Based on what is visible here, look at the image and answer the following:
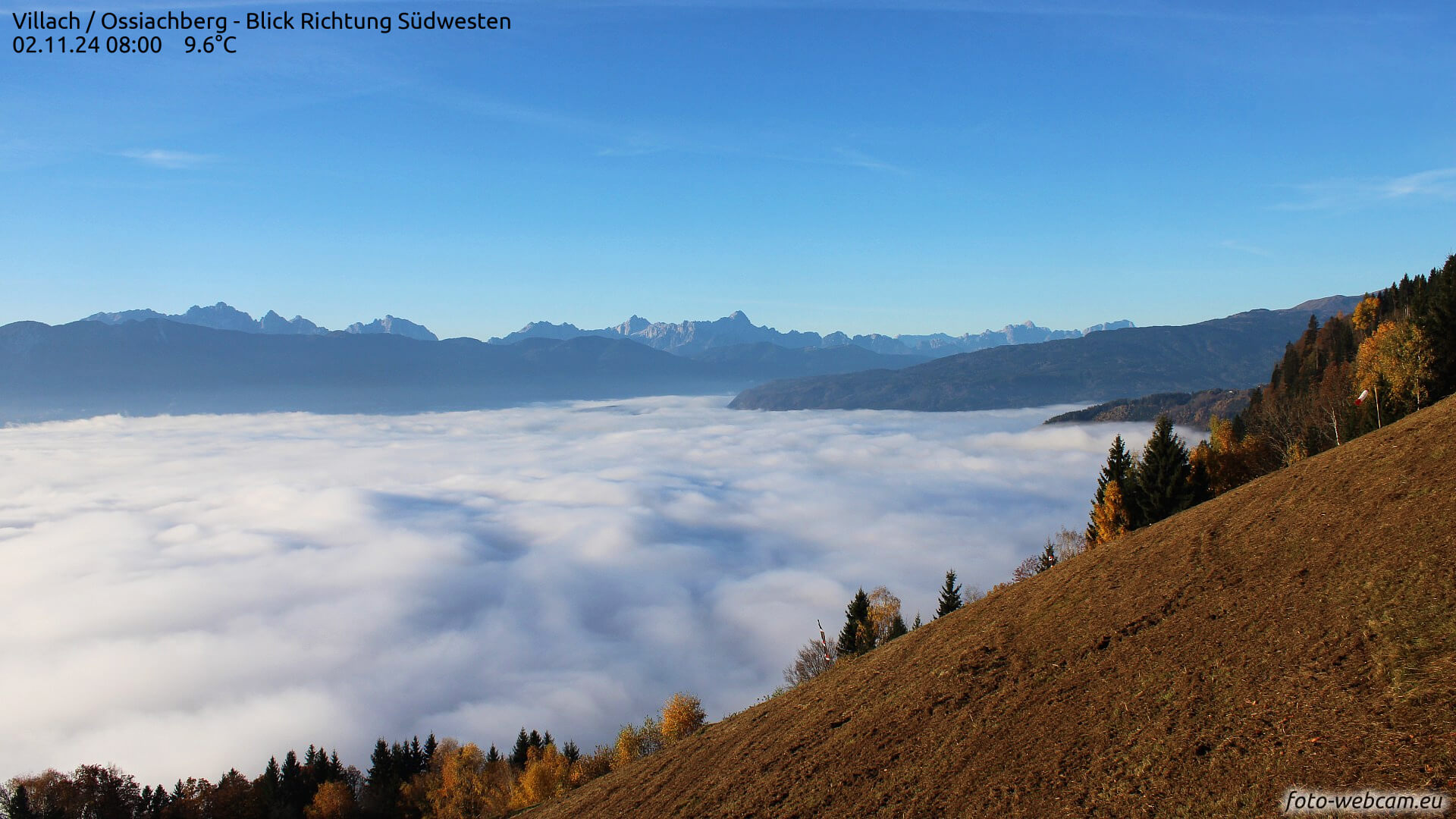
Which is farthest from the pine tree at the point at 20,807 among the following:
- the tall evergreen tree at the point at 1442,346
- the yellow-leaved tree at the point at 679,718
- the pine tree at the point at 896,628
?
the tall evergreen tree at the point at 1442,346

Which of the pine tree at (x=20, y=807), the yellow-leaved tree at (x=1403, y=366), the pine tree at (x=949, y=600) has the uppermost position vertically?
the yellow-leaved tree at (x=1403, y=366)

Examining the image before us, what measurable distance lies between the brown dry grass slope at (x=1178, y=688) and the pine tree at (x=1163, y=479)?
23067 mm

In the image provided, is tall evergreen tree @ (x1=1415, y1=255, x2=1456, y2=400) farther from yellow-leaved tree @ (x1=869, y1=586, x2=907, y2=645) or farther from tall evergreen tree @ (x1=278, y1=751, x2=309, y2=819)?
tall evergreen tree @ (x1=278, y1=751, x2=309, y2=819)

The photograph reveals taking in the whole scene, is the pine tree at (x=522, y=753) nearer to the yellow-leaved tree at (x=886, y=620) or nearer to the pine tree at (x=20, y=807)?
the yellow-leaved tree at (x=886, y=620)

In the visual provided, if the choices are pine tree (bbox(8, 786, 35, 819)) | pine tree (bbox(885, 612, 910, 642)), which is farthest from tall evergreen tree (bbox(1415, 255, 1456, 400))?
pine tree (bbox(8, 786, 35, 819))

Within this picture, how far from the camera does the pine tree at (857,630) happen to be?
66250 mm

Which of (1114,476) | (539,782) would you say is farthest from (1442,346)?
(539,782)

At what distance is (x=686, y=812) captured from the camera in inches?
1042

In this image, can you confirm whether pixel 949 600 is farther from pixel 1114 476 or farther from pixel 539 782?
pixel 539 782

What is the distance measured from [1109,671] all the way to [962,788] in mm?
6867

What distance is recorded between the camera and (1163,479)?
60312 millimetres

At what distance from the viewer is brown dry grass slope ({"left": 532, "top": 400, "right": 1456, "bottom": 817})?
16.7 metres

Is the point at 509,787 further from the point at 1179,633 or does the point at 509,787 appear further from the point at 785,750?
the point at 1179,633

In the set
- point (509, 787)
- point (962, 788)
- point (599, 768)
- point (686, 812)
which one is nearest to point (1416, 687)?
point (962, 788)
